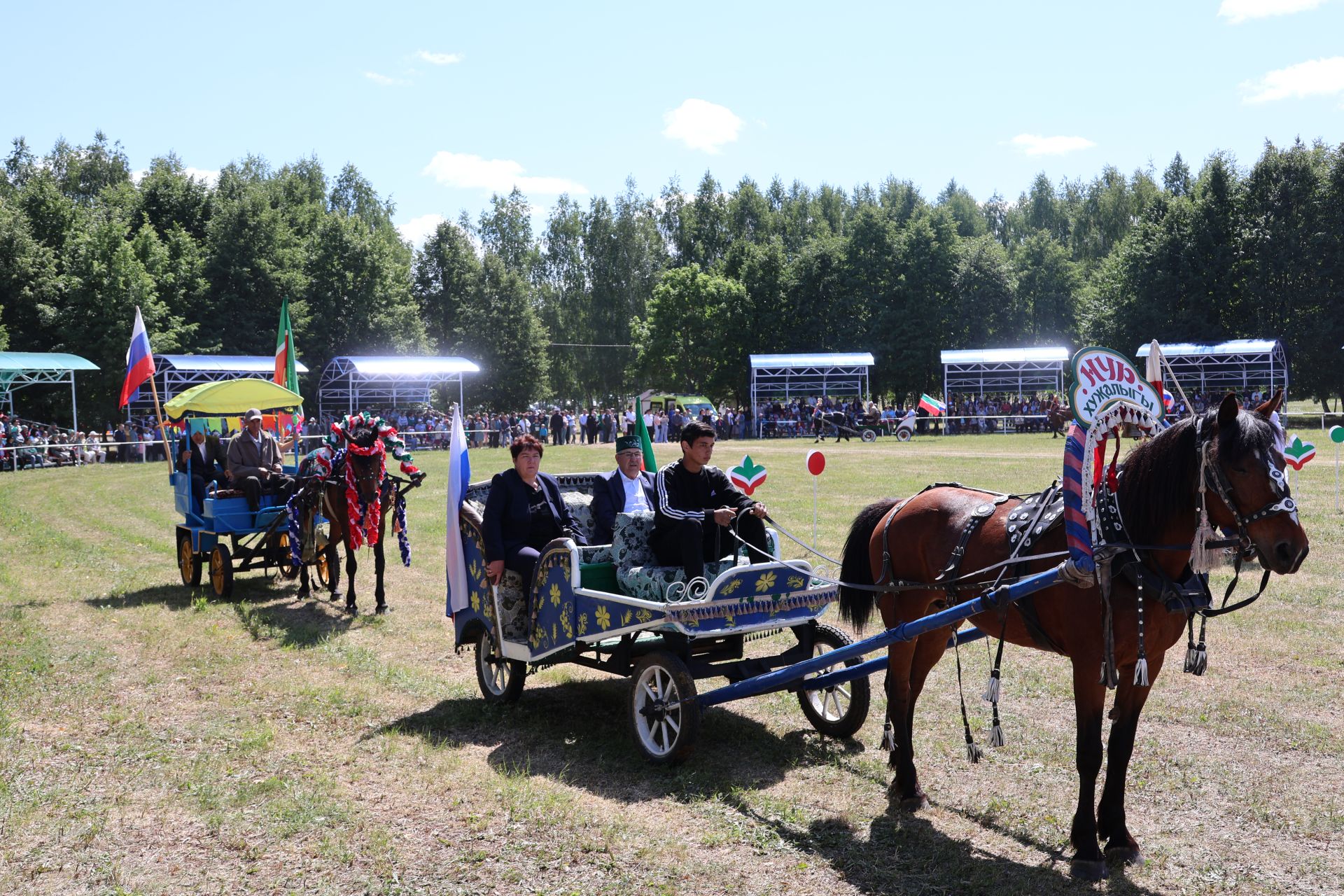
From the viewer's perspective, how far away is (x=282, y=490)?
13.1 metres

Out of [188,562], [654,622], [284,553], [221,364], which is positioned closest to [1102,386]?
[654,622]

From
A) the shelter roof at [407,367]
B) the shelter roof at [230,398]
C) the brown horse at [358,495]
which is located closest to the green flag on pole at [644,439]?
the brown horse at [358,495]

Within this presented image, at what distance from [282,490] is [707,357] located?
53288 mm

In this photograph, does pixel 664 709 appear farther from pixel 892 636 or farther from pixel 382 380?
pixel 382 380

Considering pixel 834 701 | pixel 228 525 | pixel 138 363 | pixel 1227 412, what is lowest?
pixel 834 701

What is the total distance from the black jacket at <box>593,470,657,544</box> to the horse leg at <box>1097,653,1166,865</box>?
3373 mm

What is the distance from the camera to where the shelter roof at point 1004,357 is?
49.5 meters

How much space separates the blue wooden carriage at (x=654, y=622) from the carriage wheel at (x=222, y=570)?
5.80 m

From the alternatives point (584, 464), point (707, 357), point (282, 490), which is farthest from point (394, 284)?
point (282, 490)

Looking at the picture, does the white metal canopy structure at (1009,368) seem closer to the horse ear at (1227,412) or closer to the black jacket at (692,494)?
the black jacket at (692,494)

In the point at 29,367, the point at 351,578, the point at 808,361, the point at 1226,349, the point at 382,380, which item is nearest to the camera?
the point at 351,578

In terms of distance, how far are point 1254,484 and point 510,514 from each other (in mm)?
4795

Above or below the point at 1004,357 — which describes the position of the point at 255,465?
below

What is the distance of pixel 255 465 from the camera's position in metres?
13.3
